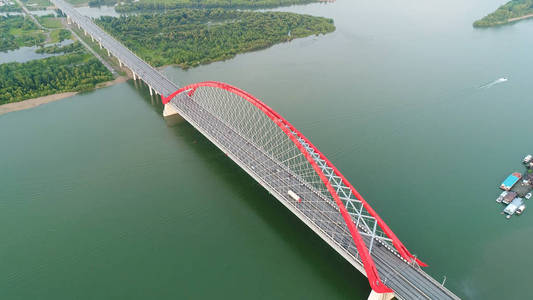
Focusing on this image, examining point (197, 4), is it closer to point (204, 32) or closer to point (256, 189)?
point (204, 32)

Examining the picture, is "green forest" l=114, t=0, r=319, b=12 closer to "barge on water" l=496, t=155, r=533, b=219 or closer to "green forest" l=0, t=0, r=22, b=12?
"green forest" l=0, t=0, r=22, b=12

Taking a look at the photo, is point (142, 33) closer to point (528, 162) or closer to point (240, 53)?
point (240, 53)

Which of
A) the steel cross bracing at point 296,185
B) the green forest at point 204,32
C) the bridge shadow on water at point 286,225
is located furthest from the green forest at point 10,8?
the bridge shadow on water at point 286,225

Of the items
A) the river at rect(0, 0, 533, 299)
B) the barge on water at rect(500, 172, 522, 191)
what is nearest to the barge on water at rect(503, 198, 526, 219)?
the river at rect(0, 0, 533, 299)

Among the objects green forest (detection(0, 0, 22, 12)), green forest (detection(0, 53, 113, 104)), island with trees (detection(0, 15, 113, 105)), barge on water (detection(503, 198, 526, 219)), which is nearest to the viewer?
barge on water (detection(503, 198, 526, 219))

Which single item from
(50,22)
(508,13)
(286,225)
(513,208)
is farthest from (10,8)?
(508,13)

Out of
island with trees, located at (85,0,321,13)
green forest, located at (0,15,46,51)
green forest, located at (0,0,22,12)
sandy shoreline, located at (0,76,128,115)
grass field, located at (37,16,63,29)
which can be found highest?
island with trees, located at (85,0,321,13)

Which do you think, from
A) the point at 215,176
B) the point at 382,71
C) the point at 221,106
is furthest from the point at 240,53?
the point at 215,176
